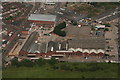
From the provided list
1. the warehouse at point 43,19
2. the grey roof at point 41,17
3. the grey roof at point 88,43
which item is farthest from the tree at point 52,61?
the grey roof at point 41,17

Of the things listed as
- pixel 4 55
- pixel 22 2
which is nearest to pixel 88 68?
pixel 4 55

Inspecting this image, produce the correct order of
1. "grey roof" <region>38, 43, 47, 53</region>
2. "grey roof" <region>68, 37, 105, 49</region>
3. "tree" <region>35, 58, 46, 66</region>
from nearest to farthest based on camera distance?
"tree" <region>35, 58, 46, 66</region>
"grey roof" <region>68, 37, 105, 49</region>
"grey roof" <region>38, 43, 47, 53</region>

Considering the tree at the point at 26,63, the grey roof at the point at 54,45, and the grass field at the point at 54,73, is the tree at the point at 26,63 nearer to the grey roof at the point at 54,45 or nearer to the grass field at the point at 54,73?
the grass field at the point at 54,73

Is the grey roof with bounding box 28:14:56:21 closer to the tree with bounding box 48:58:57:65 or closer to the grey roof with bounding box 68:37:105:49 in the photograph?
the grey roof with bounding box 68:37:105:49

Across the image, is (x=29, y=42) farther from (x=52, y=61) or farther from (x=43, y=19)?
(x=43, y=19)

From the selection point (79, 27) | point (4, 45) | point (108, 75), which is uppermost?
point (79, 27)

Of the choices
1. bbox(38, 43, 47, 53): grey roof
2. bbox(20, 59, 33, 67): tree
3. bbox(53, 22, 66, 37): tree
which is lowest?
bbox(20, 59, 33, 67): tree

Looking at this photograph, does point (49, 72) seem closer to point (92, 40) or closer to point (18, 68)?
point (18, 68)

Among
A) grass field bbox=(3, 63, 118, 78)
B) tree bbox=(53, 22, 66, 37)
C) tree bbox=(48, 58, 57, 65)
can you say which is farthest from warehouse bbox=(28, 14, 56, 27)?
grass field bbox=(3, 63, 118, 78)
